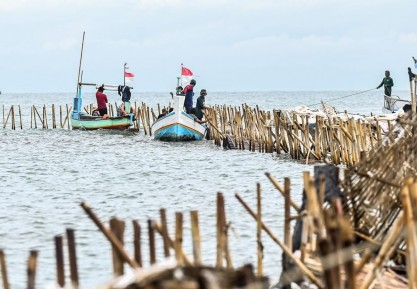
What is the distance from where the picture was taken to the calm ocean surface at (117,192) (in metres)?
10.6

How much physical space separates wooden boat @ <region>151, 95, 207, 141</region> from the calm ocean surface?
1.28 feet

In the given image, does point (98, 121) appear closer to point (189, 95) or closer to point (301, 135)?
point (189, 95)

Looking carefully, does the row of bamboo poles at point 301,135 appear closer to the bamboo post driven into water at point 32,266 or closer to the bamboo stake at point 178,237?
the bamboo stake at point 178,237

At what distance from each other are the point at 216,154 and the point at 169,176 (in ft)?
16.1

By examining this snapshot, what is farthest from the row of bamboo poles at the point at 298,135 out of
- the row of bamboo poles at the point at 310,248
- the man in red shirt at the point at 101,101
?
the row of bamboo poles at the point at 310,248

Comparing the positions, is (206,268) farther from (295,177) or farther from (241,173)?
(241,173)

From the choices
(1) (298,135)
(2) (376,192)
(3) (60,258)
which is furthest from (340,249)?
(1) (298,135)

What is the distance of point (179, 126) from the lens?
95.1 feet

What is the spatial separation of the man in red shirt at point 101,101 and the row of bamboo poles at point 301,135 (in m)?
5.12

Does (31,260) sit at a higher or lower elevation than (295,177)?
higher

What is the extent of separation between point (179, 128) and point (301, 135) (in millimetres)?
7848

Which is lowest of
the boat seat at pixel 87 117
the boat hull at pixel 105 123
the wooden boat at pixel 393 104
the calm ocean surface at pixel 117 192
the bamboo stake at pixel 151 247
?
the calm ocean surface at pixel 117 192

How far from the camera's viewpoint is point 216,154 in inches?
1009

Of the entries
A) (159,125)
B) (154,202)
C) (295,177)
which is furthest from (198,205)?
(159,125)
